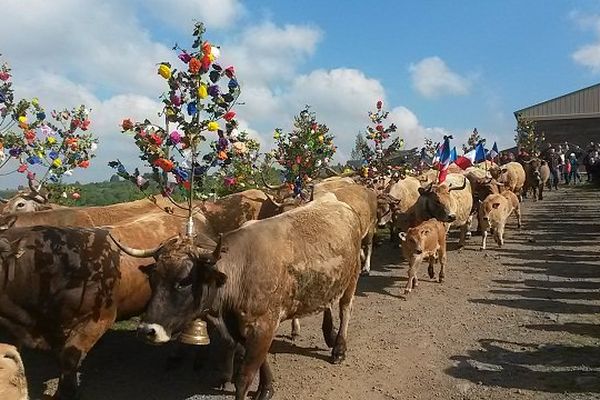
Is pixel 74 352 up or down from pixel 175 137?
down

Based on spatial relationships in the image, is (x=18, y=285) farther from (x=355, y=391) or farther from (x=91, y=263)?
(x=355, y=391)

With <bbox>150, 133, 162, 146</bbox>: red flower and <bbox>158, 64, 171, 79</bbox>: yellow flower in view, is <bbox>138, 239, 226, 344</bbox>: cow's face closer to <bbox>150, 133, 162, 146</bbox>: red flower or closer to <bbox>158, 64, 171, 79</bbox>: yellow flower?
<bbox>150, 133, 162, 146</bbox>: red flower

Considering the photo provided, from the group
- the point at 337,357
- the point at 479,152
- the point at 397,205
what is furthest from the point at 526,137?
the point at 337,357

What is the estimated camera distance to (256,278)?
17.8 feet

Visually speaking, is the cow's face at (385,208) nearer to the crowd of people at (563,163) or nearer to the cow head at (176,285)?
the cow head at (176,285)

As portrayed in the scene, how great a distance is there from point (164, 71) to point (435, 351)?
16.1 ft

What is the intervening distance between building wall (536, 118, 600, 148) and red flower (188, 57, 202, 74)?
41217 millimetres

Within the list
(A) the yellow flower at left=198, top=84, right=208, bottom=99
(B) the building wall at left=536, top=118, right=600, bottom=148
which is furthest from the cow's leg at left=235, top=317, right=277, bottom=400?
(B) the building wall at left=536, top=118, right=600, bottom=148

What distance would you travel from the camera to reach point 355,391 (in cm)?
616

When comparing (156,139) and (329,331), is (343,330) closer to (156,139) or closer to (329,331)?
(329,331)

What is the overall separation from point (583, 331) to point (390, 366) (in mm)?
2997

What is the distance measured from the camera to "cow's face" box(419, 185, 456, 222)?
11.8 metres

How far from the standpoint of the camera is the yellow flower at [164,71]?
248 inches

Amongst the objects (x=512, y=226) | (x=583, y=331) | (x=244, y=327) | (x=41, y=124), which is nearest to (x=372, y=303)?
(x=583, y=331)
